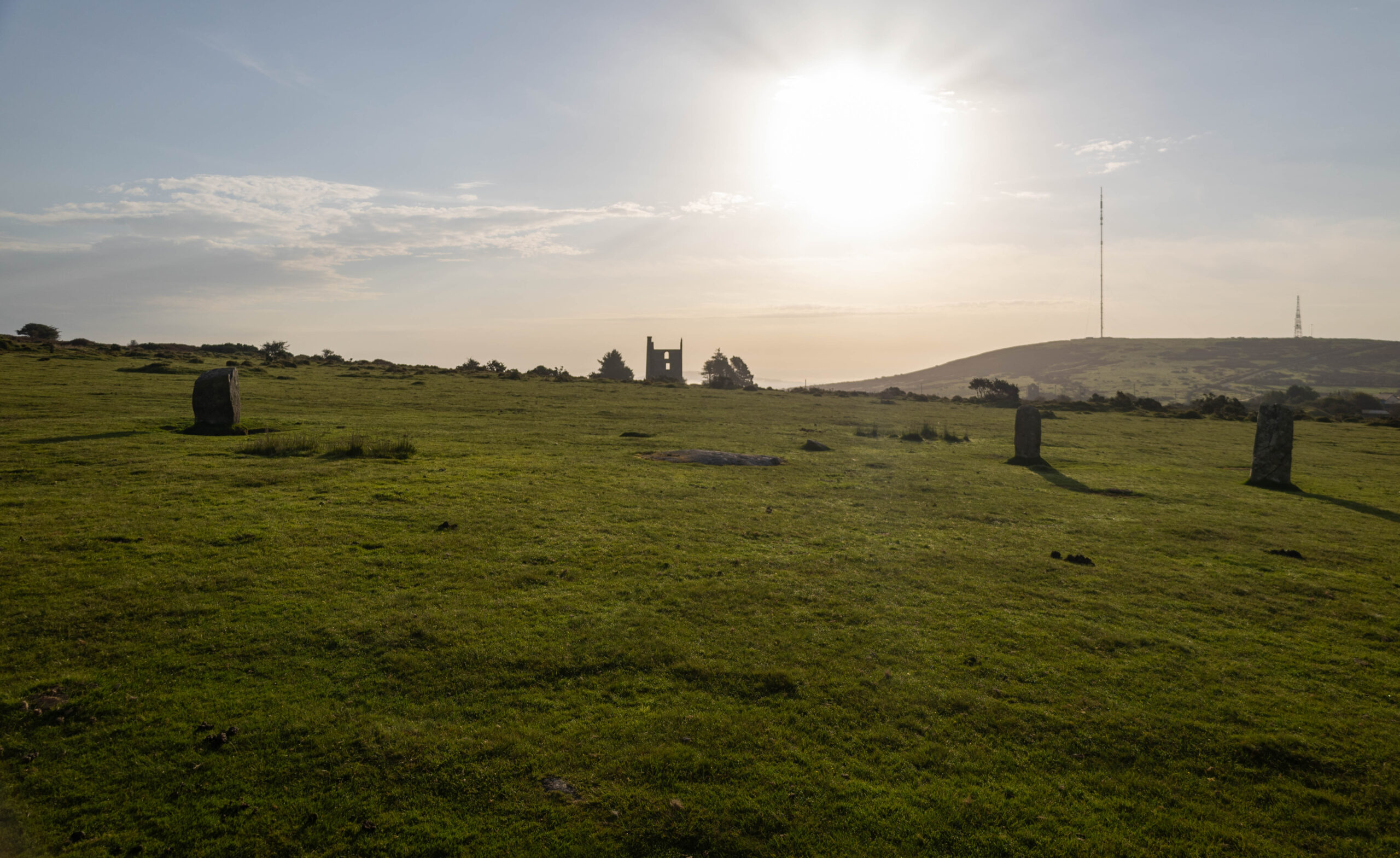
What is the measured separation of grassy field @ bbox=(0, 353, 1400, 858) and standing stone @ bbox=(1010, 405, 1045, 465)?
27.4 ft

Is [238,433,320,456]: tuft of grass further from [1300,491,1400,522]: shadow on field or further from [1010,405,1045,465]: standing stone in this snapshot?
[1300,491,1400,522]: shadow on field

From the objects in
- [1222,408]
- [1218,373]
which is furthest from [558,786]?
[1218,373]

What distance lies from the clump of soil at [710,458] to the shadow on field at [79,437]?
1529cm

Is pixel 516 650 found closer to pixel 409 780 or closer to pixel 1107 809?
pixel 409 780

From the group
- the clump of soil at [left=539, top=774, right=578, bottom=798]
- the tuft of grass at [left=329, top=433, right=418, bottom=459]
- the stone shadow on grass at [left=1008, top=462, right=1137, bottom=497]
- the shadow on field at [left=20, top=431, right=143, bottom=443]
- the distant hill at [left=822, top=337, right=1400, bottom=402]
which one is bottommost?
the clump of soil at [left=539, top=774, right=578, bottom=798]

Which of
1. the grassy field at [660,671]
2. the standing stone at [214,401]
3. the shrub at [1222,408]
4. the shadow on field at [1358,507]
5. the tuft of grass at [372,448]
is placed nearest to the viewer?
the grassy field at [660,671]

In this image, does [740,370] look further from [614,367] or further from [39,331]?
[39,331]

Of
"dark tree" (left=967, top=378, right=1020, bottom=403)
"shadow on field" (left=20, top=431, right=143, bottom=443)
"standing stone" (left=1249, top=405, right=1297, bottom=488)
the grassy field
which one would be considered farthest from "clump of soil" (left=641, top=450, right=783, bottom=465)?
"dark tree" (left=967, top=378, right=1020, bottom=403)

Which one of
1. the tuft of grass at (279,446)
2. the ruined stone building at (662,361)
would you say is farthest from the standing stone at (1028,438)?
the ruined stone building at (662,361)

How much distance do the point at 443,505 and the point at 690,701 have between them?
29.3 ft

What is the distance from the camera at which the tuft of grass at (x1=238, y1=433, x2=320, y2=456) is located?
59.7 ft

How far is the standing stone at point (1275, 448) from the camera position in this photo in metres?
21.3

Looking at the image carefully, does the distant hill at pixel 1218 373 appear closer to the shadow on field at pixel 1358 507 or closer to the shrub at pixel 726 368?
the shrub at pixel 726 368

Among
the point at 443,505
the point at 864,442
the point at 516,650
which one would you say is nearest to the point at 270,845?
the point at 516,650
